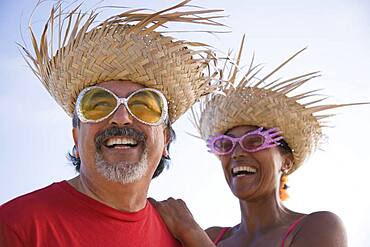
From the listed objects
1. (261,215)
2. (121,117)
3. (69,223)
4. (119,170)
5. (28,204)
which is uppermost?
(121,117)

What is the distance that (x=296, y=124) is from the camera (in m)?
5.11

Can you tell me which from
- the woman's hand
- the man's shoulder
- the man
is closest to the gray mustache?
the man

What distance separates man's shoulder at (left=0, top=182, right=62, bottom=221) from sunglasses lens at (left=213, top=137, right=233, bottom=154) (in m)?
1.90

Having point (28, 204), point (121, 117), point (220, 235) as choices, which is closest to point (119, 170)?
point (121, 117)

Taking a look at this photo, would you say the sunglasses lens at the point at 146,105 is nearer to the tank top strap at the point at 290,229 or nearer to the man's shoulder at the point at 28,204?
the man's shoulder at the point at 28,204

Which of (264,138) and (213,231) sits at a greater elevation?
(264,138)

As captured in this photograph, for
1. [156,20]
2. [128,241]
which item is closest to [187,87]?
[156,20]

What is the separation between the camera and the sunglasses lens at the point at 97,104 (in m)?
3.48

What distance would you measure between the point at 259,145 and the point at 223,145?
313mm

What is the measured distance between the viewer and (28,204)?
3.09 m

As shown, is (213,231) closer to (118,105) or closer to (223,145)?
(223,145)

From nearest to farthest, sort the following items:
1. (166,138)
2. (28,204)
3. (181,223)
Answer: (28,204) → (181,223) → (166,138)

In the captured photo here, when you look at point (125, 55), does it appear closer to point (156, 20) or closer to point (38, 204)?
point (156, 20)

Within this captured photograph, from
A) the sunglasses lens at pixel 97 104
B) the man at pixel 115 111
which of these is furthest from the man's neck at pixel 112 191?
the sunglasses lens at pixel 97 104
